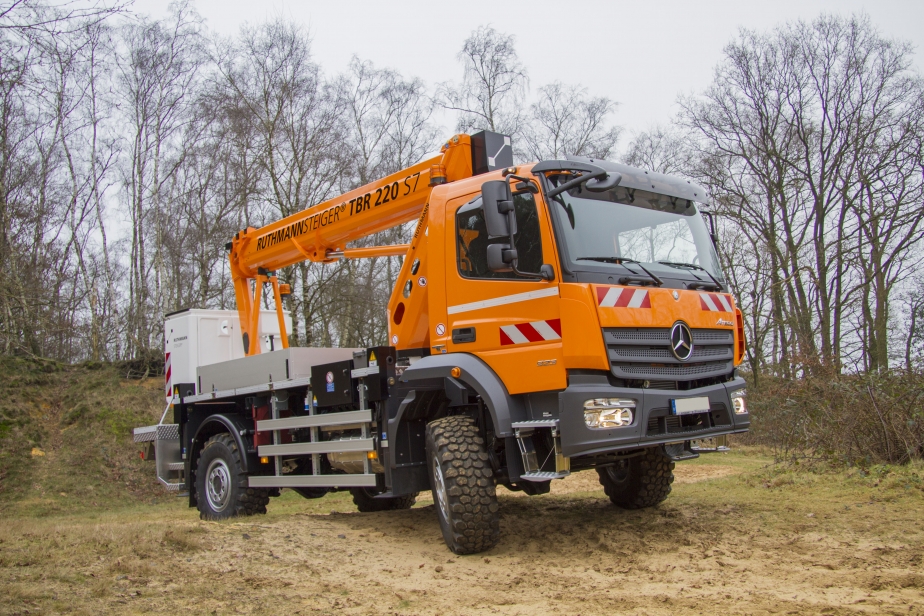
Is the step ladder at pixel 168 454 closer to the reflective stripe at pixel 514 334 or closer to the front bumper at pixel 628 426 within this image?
the reflective stripe at pixel 514 334

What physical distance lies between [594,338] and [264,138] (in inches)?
747

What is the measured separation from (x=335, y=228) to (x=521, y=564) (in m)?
4.49

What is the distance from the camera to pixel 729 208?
2189cm

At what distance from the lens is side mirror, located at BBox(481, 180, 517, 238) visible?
551cm

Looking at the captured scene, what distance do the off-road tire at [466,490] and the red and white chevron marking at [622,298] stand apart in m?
1.49

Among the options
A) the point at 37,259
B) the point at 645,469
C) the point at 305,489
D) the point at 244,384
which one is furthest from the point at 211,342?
the point at 37,259

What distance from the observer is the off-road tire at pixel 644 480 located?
285 inches

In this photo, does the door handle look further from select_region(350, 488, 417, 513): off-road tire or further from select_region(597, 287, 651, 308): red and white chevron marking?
select_region(350, 488, 417, 513): off-road tire

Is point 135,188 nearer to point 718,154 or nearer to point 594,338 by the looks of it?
point 718,154

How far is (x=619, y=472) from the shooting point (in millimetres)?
Answer: 7543

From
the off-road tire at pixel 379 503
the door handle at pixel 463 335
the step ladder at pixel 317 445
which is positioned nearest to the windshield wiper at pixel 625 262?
the door handle at pixel 463 335

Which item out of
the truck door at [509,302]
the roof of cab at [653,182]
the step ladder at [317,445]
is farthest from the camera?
the step ladder at [317,445]

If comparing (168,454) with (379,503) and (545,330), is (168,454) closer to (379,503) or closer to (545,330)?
(379,503)

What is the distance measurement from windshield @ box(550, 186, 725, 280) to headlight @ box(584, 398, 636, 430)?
3.33 ft
